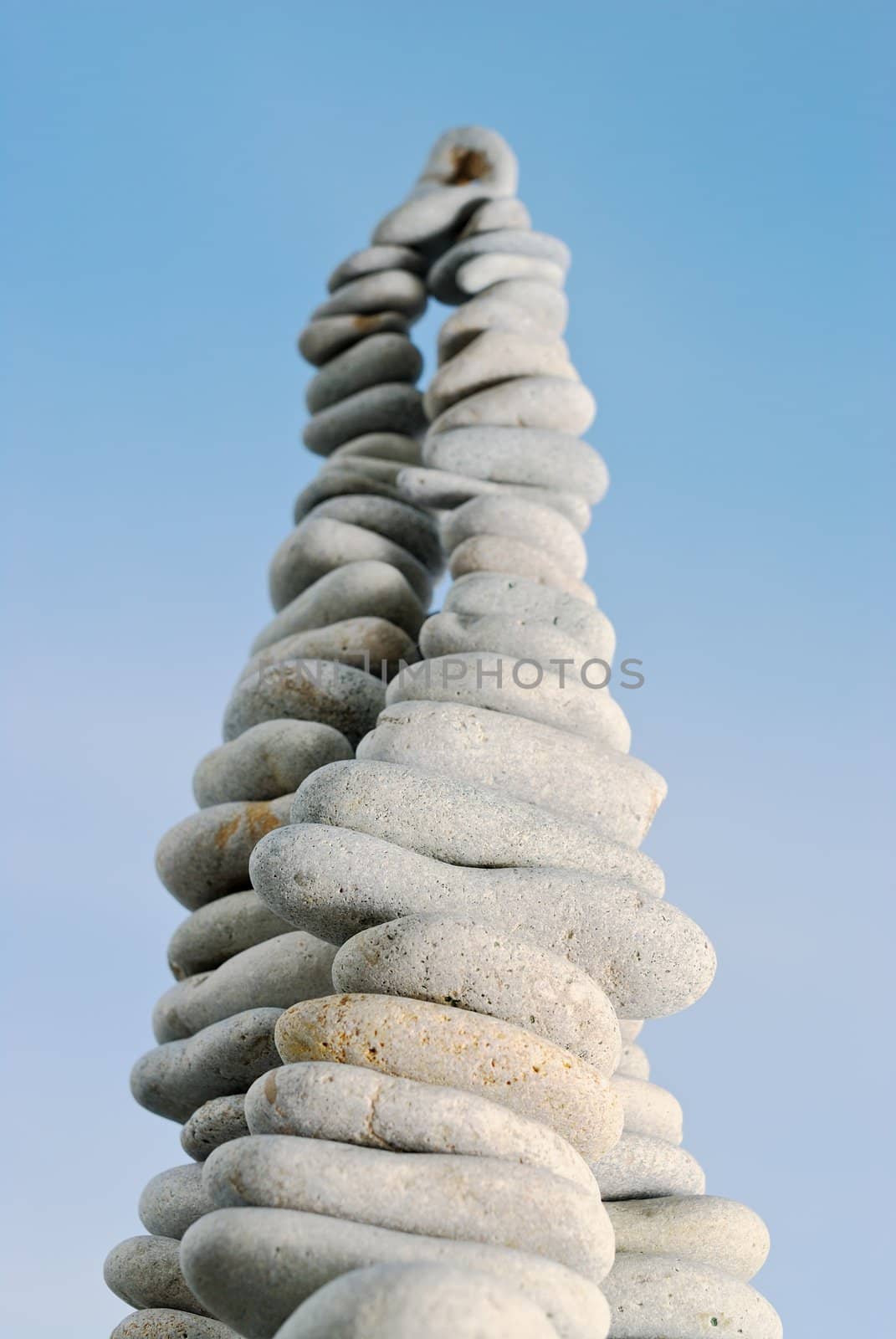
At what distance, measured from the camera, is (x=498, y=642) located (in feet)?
9.41

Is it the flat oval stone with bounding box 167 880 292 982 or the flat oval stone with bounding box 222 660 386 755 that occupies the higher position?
the flat oval stone with bounding box 222 660 386 755

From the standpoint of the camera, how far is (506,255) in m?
4.10

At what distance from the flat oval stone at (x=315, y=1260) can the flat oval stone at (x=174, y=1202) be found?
2.29 ft

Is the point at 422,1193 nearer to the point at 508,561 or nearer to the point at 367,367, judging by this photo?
the point at 508,561

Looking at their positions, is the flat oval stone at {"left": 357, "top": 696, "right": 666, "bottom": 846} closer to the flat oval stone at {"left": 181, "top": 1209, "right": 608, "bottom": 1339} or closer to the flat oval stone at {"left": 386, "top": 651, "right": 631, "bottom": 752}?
the flat oval stone at {"left": 386, "top": 651, "right": 631, "bottom": 752}

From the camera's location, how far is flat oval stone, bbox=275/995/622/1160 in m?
2.01

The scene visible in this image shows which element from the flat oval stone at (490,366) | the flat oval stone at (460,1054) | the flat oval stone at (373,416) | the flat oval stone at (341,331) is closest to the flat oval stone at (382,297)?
the flat oval stone at (341,331)

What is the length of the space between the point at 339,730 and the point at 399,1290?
5.77ft

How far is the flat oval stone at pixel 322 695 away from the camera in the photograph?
10.5 ft

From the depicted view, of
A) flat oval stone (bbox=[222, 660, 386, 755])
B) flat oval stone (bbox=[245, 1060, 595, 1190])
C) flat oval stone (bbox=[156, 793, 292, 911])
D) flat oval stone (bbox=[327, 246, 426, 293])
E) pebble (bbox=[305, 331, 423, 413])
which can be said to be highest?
flat oval stone (bbox=[327, 246, 426, 293])

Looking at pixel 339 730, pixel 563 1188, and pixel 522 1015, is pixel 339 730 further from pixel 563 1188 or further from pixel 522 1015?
pixel 563 1188

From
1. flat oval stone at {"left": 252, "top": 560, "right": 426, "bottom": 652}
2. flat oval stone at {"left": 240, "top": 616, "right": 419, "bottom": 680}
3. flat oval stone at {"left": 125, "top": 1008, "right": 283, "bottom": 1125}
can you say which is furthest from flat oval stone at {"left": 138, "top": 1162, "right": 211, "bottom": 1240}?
flat oval stone at {"left": 252, "top": 560, "right": 426, "bottom": 652}

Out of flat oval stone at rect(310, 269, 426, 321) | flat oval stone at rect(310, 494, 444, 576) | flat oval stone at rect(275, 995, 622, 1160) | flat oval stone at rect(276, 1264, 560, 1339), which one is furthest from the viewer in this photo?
flat oval stone at rect(310, 269, 426, 321)

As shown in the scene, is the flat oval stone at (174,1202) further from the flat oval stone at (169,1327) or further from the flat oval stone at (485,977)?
the flat oval stone at (485,977)
